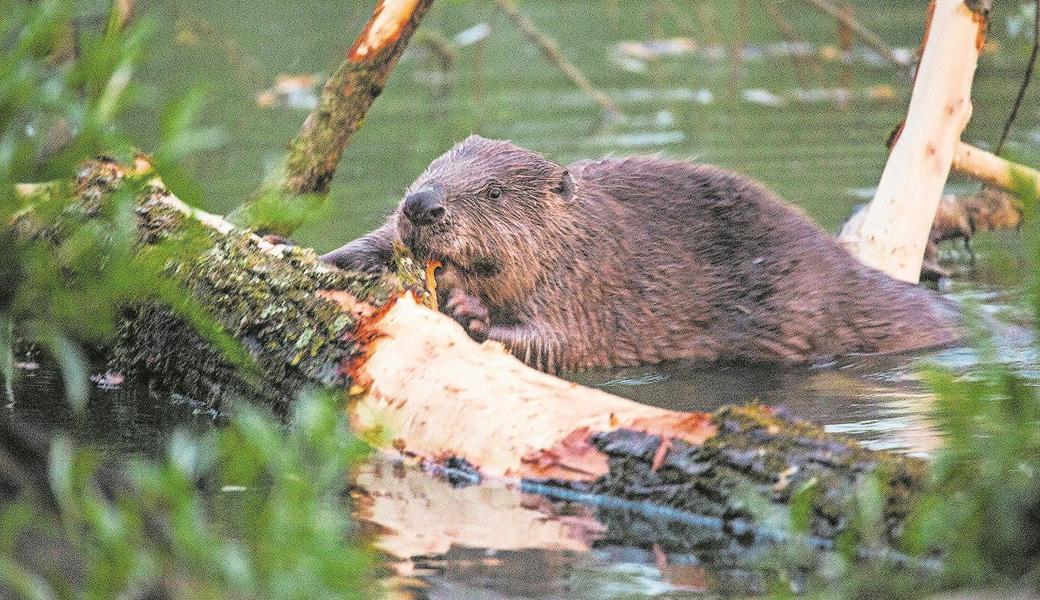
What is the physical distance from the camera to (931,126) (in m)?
5.02

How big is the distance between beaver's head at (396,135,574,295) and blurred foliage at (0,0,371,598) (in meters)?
2.48

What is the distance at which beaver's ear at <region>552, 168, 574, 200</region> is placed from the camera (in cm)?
464

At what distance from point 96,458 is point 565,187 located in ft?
10.3

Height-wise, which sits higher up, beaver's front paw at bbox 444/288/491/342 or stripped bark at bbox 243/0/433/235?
stripped bark at bbox 243/0/433/235

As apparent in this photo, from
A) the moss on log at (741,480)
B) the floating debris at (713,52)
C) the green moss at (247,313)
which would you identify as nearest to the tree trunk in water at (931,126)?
the green moss at (247,313)

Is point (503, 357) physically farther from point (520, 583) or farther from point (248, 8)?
point (248, 8)

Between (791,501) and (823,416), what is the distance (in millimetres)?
1451

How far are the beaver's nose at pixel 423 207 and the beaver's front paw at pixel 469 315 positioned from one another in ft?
0.81

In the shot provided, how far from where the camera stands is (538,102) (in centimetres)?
1009

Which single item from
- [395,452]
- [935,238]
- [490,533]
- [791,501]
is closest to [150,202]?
[395,452]

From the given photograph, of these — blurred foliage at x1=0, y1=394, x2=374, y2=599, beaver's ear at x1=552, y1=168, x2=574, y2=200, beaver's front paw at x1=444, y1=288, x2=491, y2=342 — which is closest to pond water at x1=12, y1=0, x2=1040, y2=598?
blurred foliage at x1=0, y1=394, x2=374, y2=599

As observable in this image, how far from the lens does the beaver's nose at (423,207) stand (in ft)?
13.8

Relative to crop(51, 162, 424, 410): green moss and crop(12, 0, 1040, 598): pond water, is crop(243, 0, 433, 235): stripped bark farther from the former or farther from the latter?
crop(51, 162, 424, 410): green moss

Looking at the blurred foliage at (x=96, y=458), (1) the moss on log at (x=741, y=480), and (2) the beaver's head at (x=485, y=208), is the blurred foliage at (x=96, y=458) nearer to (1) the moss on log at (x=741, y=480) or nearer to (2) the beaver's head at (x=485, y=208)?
(1) the moss on log at (x=741, y=480)
